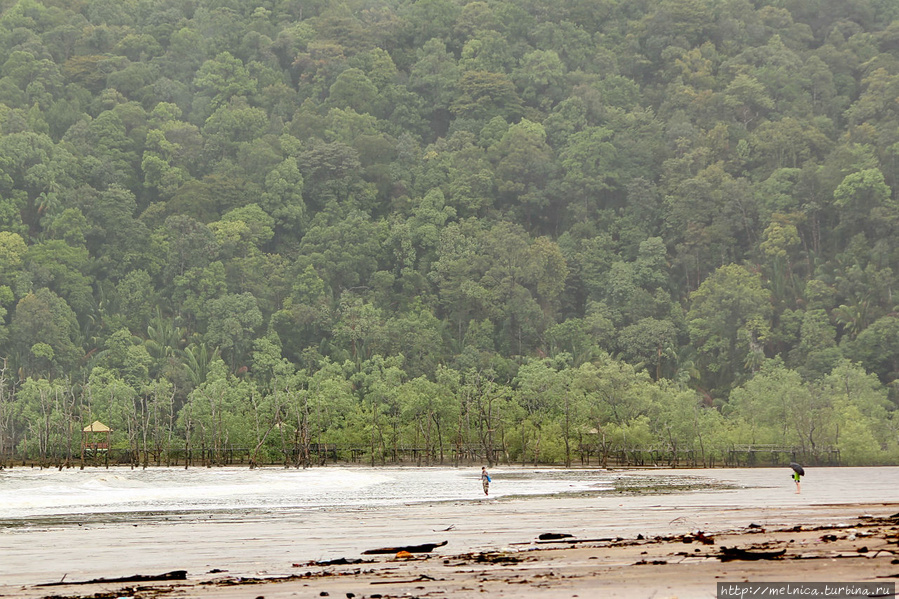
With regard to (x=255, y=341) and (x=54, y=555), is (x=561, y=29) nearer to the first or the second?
(x=255, y=341)

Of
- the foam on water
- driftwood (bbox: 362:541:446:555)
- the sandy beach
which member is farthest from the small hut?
driftwood (bbox: 362:541:446:555)

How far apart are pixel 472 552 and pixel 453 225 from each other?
9629 cm

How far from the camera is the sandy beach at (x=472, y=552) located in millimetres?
12148

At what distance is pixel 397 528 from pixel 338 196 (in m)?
99.6

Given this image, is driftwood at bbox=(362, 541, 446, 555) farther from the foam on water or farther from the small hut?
the small hut

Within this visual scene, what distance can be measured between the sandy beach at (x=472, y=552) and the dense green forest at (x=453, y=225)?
42284 mm

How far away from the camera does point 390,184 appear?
402 ft

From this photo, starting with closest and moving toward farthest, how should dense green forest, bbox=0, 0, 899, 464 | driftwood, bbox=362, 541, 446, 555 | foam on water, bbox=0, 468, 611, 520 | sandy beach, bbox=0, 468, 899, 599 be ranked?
sandy beach, bbox=0, 468, 899, 599
driftwood, bbox=362, 541, 446, 555
foam on water, bbox=0, 468, 611, 520
dense green forest, bbox=0, 0, 899, 464

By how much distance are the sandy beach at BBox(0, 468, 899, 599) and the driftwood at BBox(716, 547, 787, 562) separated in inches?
1.4

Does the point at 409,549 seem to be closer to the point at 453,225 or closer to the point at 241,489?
the point at 241,489

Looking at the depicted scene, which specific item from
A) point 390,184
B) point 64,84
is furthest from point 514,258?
point 64,84

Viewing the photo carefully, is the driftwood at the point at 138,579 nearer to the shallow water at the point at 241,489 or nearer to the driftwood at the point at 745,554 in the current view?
the driftwood at the point at 745,554

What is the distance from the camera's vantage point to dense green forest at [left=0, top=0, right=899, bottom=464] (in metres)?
75.6

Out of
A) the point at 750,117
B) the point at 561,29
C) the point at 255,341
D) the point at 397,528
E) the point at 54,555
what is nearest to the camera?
the point at 54,555
